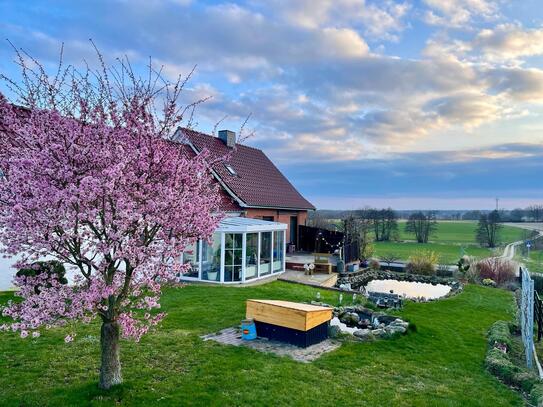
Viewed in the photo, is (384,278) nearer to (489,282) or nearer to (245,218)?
(489,282)

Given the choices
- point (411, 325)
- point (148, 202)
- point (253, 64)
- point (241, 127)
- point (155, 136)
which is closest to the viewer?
point (148, 202)

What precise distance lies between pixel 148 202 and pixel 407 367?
5.46 meters

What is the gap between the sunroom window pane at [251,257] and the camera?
14529mm

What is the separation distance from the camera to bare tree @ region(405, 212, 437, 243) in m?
39.2

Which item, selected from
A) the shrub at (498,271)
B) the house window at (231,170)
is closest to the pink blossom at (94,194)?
the house window at (231,170)

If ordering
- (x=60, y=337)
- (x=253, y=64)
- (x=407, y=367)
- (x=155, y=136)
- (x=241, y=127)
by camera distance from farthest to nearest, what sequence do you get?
(x=253, y=64) < (x=60, y=337) < (x=407, y=367) < (x=241, y=127) < (x=155, y=136)

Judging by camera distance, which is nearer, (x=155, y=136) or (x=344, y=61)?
(x=155, y=136)

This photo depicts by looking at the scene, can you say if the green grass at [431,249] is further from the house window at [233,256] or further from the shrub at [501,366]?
the shrub at [501,366]

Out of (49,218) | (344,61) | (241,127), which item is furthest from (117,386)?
(344,61)

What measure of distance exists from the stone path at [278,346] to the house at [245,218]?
1.87m

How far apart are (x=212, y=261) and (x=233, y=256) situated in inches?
32.6

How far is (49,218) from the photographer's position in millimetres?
4387

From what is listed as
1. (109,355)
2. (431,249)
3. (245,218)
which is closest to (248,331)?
(109,355)

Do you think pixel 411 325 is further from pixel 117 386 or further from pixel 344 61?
pixel 344 61
